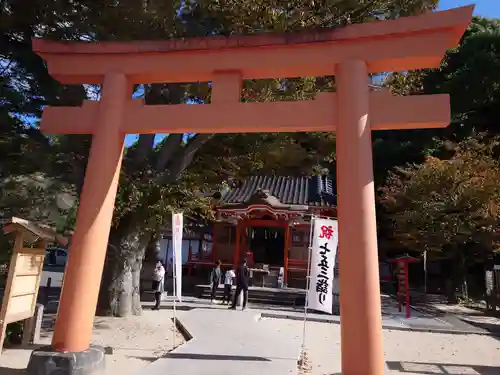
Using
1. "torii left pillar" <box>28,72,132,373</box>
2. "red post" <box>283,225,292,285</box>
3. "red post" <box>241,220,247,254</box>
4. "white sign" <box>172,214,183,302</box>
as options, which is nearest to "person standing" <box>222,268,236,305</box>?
"red post" <box>283,225,292,285</box>

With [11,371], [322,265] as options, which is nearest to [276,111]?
[322,265]

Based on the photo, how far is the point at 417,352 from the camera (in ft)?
29.3

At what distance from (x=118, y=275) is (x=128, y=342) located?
2.07 metres

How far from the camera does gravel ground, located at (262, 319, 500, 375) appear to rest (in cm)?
736

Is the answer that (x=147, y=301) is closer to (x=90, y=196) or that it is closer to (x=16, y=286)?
(x=16, y=286)

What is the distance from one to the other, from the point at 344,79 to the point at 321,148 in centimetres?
560

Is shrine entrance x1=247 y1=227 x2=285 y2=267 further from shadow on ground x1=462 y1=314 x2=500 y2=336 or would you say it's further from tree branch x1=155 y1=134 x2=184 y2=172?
tree branch x1=155 y1=134 x2=184 y2=172

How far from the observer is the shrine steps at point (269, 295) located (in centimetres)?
1554

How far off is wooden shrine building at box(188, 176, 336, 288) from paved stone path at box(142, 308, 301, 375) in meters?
6.42

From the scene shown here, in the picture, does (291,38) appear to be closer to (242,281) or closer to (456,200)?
(242,281)

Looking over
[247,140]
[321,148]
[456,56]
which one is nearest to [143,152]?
[247,140]

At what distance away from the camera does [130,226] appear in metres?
9.90

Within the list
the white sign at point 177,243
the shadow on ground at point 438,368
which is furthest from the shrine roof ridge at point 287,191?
the shadow on ground at point 438,368

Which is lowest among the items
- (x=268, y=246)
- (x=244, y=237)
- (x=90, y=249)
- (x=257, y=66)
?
(x=90, y=249)
